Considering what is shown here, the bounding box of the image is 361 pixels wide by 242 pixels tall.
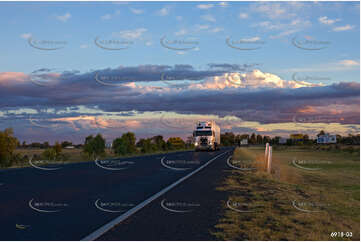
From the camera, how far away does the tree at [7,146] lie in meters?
28.4

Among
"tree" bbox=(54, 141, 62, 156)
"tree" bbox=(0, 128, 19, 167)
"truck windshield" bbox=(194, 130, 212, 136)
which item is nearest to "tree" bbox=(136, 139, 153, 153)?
"truck windshield" bbox=(194, 130, 212, 136)

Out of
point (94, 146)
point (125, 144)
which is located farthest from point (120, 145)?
point (94, 146)

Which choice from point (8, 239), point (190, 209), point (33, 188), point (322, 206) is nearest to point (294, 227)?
point (190, 209)

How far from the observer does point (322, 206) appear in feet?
37.6

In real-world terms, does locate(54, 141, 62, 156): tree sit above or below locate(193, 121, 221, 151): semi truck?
below

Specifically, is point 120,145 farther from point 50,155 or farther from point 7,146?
point 7,146

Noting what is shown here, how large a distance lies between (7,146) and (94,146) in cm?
1526

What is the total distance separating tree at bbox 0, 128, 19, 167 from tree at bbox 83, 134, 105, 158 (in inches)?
537

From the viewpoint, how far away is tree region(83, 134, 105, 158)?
44125 millimetres

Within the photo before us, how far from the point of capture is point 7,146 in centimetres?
2952

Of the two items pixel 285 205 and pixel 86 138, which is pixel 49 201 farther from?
pixel 86 138

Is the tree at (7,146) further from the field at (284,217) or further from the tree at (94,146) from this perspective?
the field at (284,217)

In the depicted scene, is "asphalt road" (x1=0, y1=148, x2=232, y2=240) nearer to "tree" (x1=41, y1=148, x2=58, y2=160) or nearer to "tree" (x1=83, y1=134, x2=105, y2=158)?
"tree" (x1=41, y1=148, x2=58, y2=160)

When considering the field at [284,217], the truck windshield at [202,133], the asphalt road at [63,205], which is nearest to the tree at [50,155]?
the asphalt road at [63,205]
